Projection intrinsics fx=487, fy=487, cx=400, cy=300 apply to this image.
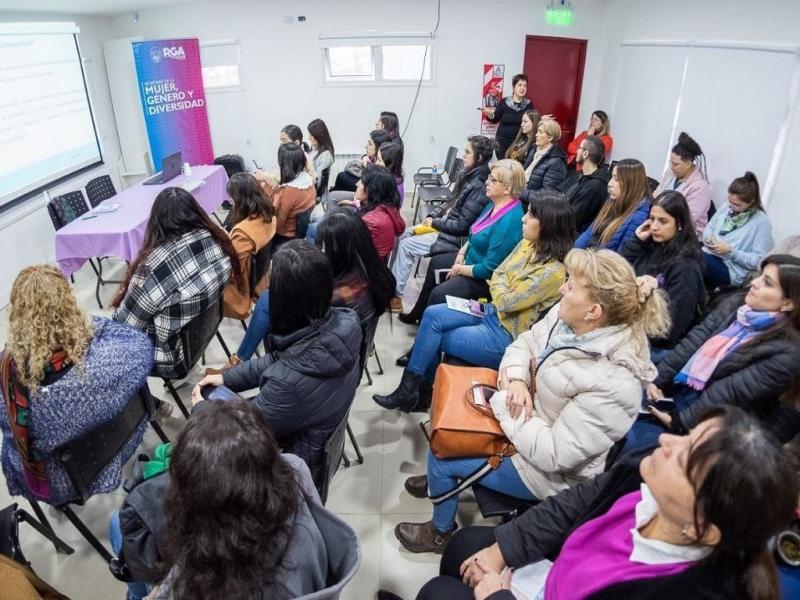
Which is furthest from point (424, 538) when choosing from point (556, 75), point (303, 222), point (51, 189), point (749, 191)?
point (556, 75)

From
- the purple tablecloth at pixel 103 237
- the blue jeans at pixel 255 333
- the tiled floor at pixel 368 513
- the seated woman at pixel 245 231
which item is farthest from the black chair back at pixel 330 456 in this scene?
the purple tablecloth at pixel 103 237

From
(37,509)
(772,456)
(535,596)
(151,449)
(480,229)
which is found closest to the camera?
(772,456)

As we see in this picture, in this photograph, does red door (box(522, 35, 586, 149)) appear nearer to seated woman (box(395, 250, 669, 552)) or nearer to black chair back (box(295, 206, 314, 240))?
black chair back (box(295, 206, 314, 240))

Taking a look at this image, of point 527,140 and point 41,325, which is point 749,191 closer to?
point 527,140

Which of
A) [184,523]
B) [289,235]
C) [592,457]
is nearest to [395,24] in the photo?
[289,235]

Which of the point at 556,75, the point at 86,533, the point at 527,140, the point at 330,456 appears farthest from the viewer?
the point at 556,75

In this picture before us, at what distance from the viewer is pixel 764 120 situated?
3.29 m

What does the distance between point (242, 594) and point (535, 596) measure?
0.84 m

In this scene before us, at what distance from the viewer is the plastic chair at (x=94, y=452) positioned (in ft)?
5.73

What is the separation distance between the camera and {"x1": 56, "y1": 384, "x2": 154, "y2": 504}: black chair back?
174 cm

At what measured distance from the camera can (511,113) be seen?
19.7 ft

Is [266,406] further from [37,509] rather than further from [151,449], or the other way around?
[151,449]

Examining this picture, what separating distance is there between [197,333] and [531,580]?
1.94 m

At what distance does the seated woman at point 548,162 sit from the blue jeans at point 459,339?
2.24 metres
